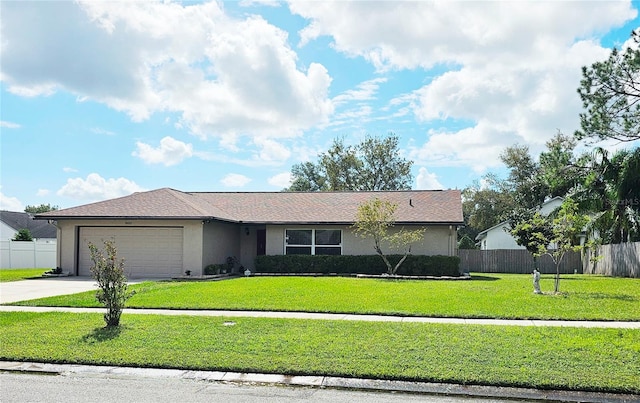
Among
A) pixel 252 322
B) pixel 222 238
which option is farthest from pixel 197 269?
pixel 252 322

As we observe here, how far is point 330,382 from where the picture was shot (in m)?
6.72

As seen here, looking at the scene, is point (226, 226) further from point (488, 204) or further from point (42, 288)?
point (488, 204)

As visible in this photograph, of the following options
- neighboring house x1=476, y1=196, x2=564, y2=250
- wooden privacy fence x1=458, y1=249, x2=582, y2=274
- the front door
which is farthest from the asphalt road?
neighboring house x1=476, y1=196, x2=564, y2=250

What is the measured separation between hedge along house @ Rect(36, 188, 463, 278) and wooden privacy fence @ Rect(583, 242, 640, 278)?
299 inches

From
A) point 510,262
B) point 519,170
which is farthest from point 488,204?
point 510,262

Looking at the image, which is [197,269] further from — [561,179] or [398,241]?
[561,179]

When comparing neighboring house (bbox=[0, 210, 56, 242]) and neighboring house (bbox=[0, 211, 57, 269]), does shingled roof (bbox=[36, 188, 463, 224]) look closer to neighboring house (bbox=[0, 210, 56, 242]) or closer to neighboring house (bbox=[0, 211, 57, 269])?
neighboring house (bbox=[0, 211, 57, 269])

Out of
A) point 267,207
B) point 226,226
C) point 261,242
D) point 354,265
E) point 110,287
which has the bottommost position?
point 354,265

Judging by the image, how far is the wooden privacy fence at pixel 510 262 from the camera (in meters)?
29.9

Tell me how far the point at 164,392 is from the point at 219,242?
58.5 feet

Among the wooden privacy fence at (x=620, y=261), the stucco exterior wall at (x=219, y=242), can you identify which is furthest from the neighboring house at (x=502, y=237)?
the stucco exterior wall at (x=219, y=242)

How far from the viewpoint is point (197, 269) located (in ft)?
70.8

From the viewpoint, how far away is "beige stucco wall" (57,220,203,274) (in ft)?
71.3

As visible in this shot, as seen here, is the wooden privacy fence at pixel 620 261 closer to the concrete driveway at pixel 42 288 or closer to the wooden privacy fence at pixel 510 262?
the wooden privacy fence at pixel 510 262
